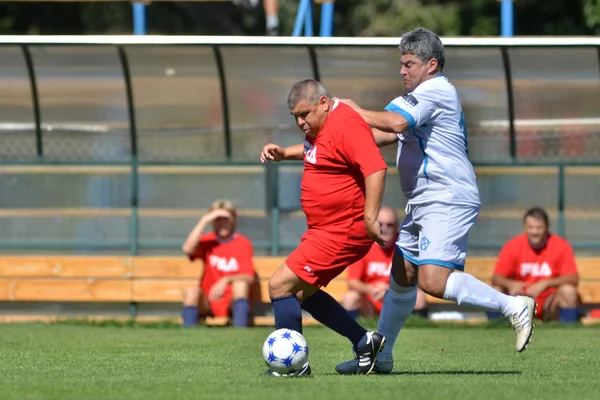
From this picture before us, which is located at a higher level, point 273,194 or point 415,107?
point 415,107

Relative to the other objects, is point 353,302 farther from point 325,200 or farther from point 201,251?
point 325,200

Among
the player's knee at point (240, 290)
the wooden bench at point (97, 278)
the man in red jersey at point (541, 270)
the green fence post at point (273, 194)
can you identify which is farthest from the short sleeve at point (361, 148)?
the green fence post at point (273, 194)

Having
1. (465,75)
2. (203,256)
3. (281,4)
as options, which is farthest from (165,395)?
(281,4)

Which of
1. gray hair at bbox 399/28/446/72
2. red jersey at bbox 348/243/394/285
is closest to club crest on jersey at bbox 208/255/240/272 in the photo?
red jersey at bbox 348/243/394/285

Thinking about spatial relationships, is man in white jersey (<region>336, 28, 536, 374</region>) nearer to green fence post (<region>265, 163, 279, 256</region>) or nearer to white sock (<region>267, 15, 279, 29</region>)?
green fence post (<region>265, 163, 279, 256</region>)

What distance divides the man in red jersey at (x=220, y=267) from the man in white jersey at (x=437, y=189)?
5083 millimetres

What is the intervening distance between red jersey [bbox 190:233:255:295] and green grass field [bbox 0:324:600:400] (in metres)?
1.00

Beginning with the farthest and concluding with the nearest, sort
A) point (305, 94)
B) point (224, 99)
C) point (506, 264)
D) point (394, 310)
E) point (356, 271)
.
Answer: point (224, 99)
point (506, 264)
point (356, 271)
point (394, 310)
point (305, 94)

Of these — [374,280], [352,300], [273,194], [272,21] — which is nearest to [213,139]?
[273,194]

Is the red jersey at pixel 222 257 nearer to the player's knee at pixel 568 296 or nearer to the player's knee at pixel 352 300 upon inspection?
the player's knee at pixel 352 300

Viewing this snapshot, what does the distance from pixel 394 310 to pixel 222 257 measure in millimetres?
5238

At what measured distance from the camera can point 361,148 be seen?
20.6ft

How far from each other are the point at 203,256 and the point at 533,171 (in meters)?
3.65

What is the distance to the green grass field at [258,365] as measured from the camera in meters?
5.62
